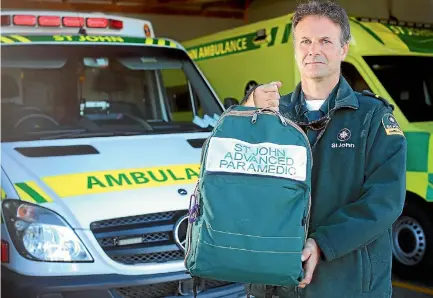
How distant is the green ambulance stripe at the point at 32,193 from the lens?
2.92 meters

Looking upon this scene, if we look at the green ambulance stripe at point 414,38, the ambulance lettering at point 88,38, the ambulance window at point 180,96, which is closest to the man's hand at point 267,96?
the ambulance window at point 180,96

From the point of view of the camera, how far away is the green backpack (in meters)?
1.54

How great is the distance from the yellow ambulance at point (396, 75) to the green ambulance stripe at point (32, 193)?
6.07ft

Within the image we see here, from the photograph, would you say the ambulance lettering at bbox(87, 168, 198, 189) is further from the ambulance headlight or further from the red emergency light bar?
the red emergency light bar

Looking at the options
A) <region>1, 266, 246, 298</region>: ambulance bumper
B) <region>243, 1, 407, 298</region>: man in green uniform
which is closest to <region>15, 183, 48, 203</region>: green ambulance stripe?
<region>1, 266, 246, 298</region>: ambulance bumper

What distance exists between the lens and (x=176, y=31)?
16.5m

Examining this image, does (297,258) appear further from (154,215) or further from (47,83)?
(47,83)

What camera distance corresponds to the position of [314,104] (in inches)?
71.5

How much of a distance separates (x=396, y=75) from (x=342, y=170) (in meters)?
4.50

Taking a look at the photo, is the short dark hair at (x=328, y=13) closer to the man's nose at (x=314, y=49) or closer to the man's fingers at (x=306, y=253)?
the man's nose at (x=314, y=49)

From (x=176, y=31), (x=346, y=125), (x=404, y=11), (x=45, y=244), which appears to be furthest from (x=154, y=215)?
(x=176, y=31)

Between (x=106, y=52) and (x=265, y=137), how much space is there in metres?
2.93

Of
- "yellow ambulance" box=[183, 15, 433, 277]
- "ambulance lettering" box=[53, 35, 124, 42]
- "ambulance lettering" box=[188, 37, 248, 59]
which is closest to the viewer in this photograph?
"ambulance lettering" box=[53, 35, 124, 42]

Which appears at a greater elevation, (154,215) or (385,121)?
(385,121)
